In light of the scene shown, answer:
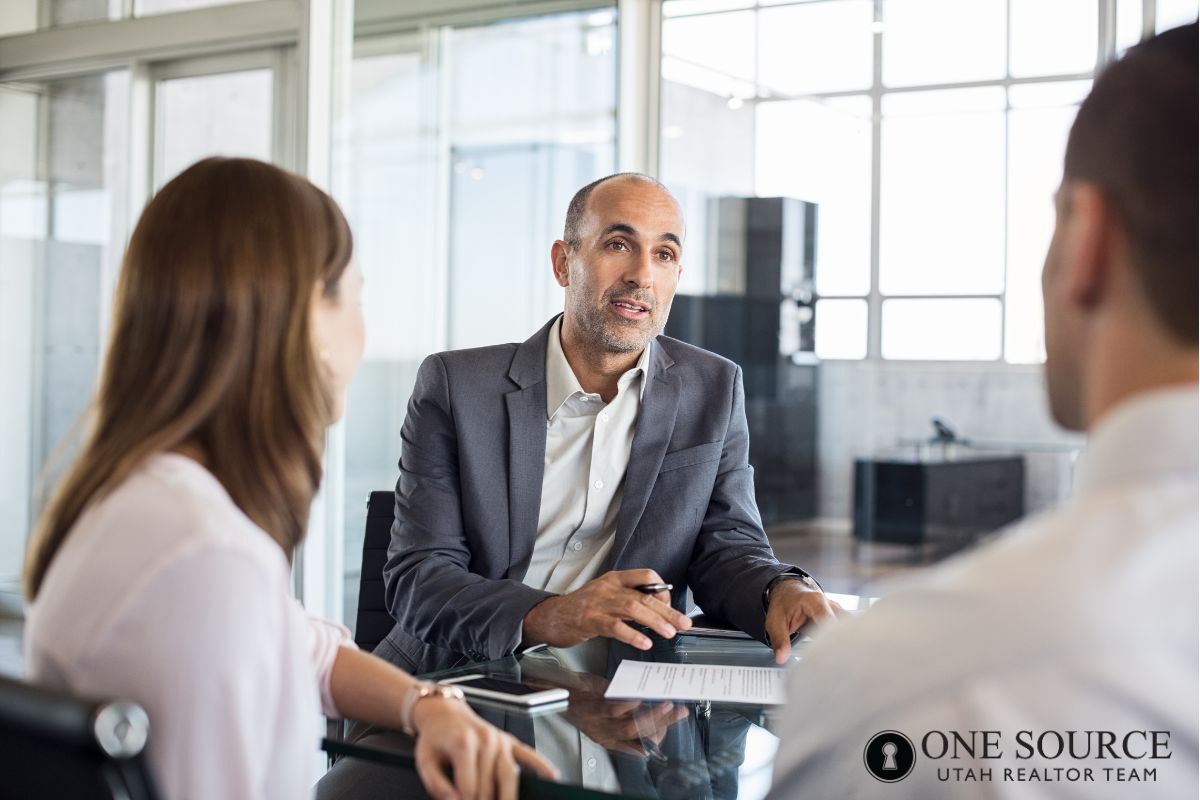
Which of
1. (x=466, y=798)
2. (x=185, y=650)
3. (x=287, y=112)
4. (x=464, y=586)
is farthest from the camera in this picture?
(x=287, y=112)

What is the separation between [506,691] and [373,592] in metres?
0.94

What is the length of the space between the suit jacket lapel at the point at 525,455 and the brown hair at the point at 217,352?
108 centimetres

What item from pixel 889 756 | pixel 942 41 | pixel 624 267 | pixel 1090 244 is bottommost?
pixel 889 756

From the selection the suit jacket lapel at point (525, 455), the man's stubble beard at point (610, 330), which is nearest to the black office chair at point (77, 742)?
the suit jacket lapel at point (525, 455)

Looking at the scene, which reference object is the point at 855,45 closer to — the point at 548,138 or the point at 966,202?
the point at 966,202

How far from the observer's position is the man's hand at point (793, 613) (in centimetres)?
188

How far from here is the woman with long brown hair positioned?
3.22 ft

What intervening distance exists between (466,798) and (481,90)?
3539mm

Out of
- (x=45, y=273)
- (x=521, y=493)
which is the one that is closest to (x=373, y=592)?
(x=521, y=493)

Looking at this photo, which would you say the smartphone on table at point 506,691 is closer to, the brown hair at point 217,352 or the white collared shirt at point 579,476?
the brown hair at point 217,352

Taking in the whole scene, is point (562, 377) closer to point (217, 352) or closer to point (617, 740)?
point (617, 740)

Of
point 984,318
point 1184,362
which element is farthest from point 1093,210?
point 984,318

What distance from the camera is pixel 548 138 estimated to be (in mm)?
4453

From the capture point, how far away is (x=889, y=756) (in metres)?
1.04
